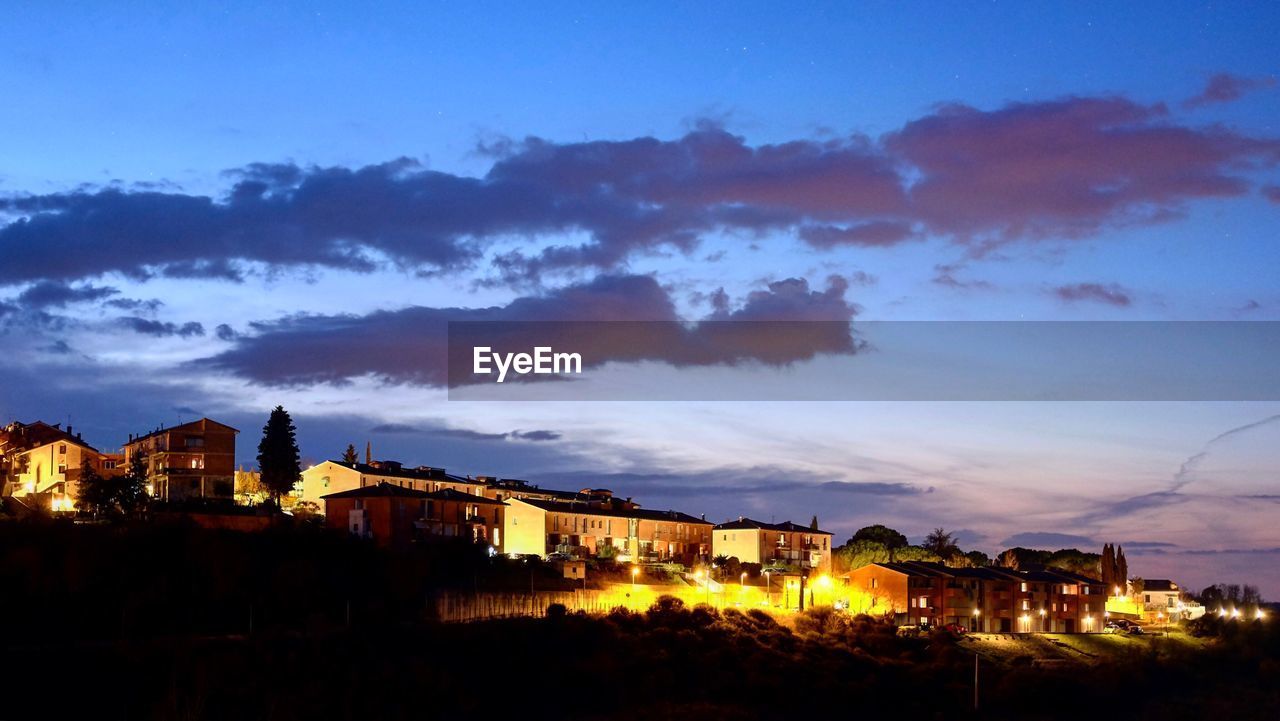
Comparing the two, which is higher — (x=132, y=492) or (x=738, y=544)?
(x=132, y=492)

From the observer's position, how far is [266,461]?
85500 millimetres

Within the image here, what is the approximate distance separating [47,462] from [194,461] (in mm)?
14142

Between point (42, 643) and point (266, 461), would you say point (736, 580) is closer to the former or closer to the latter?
point (266, 461)

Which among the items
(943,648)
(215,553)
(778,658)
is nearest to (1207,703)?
(943,648)

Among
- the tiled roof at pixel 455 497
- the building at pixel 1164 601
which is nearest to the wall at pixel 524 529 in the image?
the tiled roof at pixel 455 497

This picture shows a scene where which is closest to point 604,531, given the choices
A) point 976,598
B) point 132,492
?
point 976,598

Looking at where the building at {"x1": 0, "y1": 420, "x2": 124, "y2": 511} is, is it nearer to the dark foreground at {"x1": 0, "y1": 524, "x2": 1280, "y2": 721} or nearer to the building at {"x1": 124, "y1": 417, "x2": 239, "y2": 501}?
the building at {"x1": 124, "y1": 417, "x2": 239, "y2": 501}

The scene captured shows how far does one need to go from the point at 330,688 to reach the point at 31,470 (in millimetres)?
54628

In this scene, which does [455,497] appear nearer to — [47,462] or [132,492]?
[132,492]

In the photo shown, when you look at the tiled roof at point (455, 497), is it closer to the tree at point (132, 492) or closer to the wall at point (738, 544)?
the tree at point (132, 492)

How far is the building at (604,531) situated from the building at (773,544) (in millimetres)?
2603

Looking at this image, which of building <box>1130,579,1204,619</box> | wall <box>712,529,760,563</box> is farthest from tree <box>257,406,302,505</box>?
building <box>1130,579,1204,619</box>

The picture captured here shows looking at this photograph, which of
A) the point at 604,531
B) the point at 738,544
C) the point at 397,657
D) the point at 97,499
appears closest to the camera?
the point at 397,657

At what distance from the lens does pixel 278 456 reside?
85688mm
